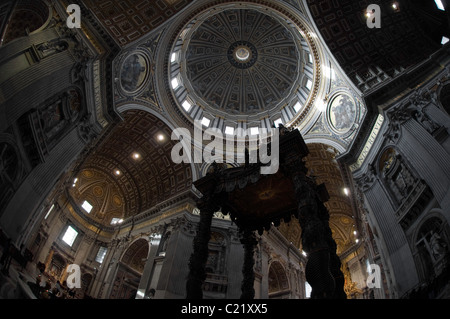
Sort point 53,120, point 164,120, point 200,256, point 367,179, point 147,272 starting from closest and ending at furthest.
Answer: point 200,256 → point 53,120 → point 367,179 → point 147,272 → point 164,120

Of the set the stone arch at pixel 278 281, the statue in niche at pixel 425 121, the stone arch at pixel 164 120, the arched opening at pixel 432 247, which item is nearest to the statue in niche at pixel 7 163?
the stone arch at pixel 164 120

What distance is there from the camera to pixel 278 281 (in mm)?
21547

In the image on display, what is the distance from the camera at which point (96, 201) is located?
72.3ft

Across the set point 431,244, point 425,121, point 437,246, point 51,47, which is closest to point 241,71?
point 51,47

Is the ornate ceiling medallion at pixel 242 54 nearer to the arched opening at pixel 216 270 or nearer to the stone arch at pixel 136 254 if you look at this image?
the arched opening at pixel 216 270

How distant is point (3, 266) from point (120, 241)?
11.3 meters

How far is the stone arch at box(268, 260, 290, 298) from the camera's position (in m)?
21.0

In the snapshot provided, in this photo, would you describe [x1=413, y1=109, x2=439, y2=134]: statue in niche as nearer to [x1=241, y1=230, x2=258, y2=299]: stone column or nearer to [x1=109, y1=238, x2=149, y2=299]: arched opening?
[x1=241, y1=230, x2=258, y2=299]: stone column

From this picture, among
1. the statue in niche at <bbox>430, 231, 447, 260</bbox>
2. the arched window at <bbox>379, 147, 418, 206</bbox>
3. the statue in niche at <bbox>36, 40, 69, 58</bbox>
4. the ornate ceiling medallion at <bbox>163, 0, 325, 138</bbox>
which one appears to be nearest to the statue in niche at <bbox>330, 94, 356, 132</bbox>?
the ornate ceiling medallion at <bbox>163, 0, 325, 138</bbox>

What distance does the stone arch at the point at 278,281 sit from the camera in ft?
68.9

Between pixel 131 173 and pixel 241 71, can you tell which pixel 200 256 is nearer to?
pixel 131 173

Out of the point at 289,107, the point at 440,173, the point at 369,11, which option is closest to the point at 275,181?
the point at 440,173
